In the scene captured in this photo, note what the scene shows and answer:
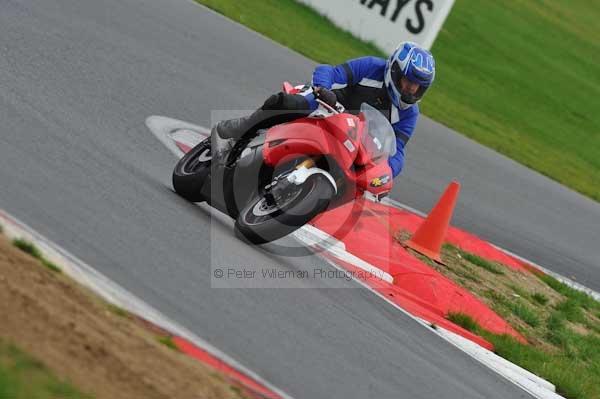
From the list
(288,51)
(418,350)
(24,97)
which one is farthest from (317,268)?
(288,51)

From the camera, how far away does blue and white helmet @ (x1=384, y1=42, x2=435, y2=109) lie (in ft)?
24.9

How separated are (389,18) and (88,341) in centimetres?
1659

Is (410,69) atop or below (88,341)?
atop

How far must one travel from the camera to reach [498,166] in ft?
53.6

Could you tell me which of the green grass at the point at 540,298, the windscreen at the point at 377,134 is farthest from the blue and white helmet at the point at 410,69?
the green grass at the point at 540,298

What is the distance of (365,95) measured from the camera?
805cm

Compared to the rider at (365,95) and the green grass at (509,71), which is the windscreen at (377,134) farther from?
the green grass at (509,71)

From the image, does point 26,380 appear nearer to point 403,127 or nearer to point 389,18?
point 403,127

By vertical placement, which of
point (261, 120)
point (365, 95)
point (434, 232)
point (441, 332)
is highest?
point (365, 95)

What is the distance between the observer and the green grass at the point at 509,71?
718 inches

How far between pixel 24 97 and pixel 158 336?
3.91m

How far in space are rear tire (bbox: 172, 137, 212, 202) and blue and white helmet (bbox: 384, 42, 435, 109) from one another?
139cm

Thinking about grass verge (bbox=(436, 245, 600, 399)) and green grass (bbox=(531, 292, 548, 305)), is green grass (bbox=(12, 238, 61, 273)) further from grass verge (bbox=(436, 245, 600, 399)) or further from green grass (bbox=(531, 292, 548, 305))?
green grass (bbox=(531, 292, 548, 305))

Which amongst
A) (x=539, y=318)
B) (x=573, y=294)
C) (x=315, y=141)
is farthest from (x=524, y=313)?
(x=315, y=141)
